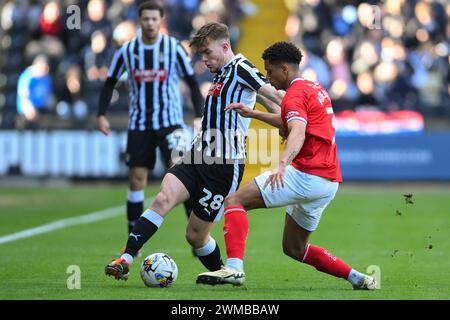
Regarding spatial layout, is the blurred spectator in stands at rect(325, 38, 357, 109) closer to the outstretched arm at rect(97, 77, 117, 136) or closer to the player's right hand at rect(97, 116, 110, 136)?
the outstretched arm at rect(97, 77, 117, 136)

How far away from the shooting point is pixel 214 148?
873cm

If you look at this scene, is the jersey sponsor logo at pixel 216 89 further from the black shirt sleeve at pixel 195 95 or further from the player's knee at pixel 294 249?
the black shirt sleeve at pixel 195 95

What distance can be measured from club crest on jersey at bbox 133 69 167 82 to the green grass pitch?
1887mm

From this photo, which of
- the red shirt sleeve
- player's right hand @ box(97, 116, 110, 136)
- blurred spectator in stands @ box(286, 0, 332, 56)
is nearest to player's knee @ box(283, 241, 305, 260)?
the red shirt sleeve

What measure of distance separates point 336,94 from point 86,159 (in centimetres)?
549

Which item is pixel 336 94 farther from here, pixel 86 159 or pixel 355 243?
pixel 355 243

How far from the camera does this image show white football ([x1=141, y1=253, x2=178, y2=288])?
846 cm

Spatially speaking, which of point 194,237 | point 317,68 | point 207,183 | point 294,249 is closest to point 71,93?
point 317,68

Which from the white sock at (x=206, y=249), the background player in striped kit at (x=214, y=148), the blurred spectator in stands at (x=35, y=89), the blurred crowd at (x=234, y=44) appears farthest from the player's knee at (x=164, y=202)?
the blurred spectator in stands at (x=35, y=89)

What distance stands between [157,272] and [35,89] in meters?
15.1

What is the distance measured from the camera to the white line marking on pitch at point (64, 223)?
44.2ft

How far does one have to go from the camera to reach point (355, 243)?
42.6 feet
